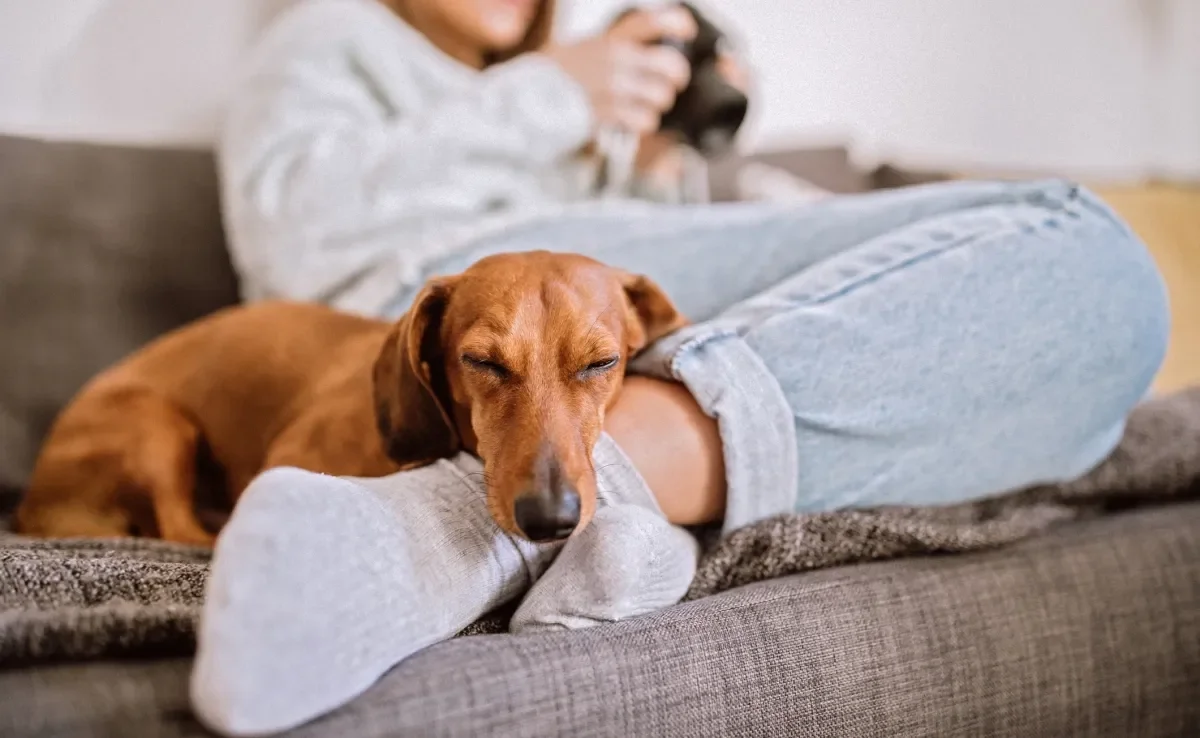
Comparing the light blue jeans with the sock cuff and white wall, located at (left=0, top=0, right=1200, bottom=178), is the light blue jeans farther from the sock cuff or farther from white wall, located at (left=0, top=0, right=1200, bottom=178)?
white wall, located at (left=0, top=0, right=1200, bottom=178)

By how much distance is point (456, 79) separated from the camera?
1.51 metres

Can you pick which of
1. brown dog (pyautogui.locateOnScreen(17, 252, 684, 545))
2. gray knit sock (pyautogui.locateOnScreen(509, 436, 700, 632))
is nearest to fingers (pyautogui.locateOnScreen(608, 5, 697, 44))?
brown dog (pyautogui.locateOnScreen(17, 252, 684, 545))

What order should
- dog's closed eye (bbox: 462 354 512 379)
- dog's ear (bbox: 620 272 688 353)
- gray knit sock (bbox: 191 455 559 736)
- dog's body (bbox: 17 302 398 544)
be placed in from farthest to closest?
dog's body (bbox: 17 302 398 544) < dog's ear (bbox: 620 272 688 353) < dog's closed eye (bbox: 462 354 512 379) < gray knit sock (bbox: 191 455 559 736)

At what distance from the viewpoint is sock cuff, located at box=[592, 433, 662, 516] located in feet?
2.66

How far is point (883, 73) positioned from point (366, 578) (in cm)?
237

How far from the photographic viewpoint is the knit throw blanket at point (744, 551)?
1.94ft

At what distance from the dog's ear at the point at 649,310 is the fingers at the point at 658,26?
0.60m

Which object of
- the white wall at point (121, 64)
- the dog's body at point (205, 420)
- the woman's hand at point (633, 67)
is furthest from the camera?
the white wall at point (121, 64)

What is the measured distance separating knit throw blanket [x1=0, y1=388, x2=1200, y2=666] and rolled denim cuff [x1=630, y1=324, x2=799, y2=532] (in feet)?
0.10

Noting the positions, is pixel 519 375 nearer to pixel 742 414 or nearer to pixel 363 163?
pixel 742 414

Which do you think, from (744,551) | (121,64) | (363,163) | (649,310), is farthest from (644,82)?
(121,64)

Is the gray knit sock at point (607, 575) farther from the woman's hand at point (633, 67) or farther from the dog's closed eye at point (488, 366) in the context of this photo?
the woman's hand at point (633, 67)

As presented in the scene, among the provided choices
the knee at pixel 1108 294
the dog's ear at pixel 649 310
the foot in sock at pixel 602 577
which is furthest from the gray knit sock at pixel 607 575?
the knee at pixel 1108 294

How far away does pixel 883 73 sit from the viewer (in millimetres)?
2510
